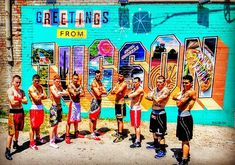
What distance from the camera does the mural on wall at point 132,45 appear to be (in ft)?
40.4

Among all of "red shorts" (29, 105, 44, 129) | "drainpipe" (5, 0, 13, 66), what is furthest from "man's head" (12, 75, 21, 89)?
"drainpipe" (5, 0, 13, 66)

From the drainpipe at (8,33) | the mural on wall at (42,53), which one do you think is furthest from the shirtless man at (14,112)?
the drainpipe at (8,33)

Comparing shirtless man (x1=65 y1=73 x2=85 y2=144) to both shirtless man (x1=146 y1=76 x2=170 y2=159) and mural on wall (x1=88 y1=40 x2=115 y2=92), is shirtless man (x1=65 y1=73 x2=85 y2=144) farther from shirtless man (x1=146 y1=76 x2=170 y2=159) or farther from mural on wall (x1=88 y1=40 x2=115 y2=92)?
mural on wall (x1=88 y1=40 x2=115 y2=92)

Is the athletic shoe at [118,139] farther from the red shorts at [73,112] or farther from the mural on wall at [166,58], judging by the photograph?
the mural on wall at [166,58]

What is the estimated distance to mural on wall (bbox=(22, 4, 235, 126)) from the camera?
40.4ft

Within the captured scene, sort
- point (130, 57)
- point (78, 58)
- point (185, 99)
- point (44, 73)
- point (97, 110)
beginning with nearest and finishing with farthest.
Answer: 1. point (185, 99)
2. point (97, 110)
3. point (130, 57)
4. point (78, 58)
5. point (44, 73)

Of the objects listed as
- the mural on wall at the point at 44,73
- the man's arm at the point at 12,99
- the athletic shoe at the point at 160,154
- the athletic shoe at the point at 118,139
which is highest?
the mural on wall at the point at 44,73

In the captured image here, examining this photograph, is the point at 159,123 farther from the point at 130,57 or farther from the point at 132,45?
the point at 132,45

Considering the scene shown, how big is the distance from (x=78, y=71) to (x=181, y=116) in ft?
17.7

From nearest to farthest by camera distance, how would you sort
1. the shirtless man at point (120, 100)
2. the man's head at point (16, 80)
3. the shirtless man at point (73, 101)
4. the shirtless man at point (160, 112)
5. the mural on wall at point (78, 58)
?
the man's head at point (16, 80) < the shirtless man at point (160, 112) < the shirtless man at point (73, 101) < the shirtless man at point (120, 100) < the mural on wall at point (78, 58)

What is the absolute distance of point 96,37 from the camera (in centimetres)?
1258

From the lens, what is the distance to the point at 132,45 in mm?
12484

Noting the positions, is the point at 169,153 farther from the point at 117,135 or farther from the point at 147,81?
the point at 147,81

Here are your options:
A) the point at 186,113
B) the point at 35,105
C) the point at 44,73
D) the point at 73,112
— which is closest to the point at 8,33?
the point at 44,73
